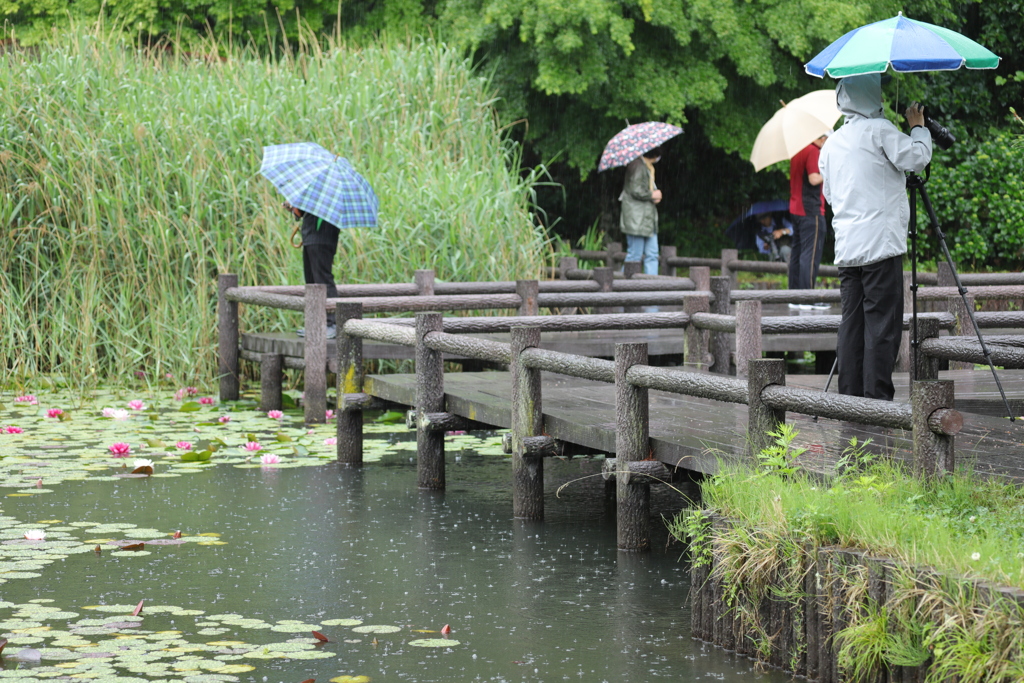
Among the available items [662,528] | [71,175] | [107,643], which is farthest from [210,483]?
[71,175]

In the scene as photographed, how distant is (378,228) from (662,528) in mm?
5883

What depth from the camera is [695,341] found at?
925 cm

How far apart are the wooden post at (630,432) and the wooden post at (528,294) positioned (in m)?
4.16

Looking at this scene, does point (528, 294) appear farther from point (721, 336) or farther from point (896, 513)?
point (896, 513)

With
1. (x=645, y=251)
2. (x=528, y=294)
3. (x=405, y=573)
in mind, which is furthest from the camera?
(x=645, y=251)

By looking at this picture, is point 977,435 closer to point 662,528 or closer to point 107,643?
point 662,528

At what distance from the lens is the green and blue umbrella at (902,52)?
6.50m

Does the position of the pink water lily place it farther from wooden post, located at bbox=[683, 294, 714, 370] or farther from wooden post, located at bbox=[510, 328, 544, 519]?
wooden post, located at bbox=[683, 294, 714, 370]

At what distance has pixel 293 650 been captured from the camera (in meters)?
4.95

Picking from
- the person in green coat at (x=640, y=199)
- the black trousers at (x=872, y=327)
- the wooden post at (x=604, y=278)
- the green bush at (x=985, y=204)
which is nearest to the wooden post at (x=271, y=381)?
the wooden post at (x=604, y=278)

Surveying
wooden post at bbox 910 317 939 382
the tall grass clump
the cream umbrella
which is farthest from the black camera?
the tall grass clump

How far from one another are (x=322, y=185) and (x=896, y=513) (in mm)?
6630

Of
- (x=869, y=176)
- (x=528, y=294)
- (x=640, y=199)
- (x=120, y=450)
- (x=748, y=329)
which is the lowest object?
(x=120, y=450)

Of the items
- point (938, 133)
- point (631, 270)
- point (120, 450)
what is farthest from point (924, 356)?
point (631, 270)
